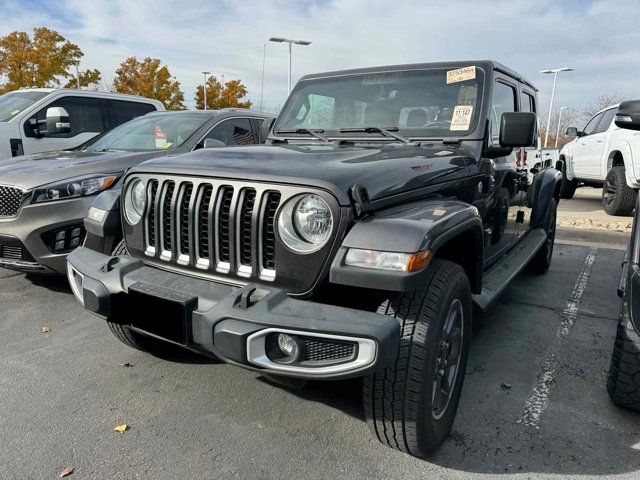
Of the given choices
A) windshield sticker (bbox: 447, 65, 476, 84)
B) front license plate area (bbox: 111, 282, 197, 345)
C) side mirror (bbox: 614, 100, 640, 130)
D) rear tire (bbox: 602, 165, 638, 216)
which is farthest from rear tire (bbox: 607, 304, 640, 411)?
rear tire (bbox: 602, 165, 638, 216)

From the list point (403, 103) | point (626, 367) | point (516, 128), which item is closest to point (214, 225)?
point (403, 103)

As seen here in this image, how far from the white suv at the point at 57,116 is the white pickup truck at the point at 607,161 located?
21.8ft

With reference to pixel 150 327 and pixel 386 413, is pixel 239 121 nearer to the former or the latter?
pixel 150 327

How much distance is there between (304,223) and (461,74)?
1.89 m

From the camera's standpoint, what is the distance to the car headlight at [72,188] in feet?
12.9

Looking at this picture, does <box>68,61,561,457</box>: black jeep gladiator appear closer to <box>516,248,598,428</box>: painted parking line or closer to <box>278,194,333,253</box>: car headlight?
<box>278,194,333,253</box>: car headlight

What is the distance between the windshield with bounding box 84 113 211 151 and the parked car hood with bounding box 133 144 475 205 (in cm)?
266

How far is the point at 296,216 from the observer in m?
2.03

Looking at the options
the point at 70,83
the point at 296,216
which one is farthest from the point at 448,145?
the point at 70,83

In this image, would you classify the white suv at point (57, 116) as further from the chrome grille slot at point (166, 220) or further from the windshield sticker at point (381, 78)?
the chrome grille slot at point (166, 220)

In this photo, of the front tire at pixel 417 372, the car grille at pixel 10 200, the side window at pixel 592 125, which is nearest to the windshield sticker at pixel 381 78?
the front tire at pixel 417 372

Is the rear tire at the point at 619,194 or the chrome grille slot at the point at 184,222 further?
the rear tire at the point at 619,194

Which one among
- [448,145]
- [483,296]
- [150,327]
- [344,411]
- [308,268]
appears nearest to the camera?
[308,268]

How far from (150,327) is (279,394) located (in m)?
0.92
